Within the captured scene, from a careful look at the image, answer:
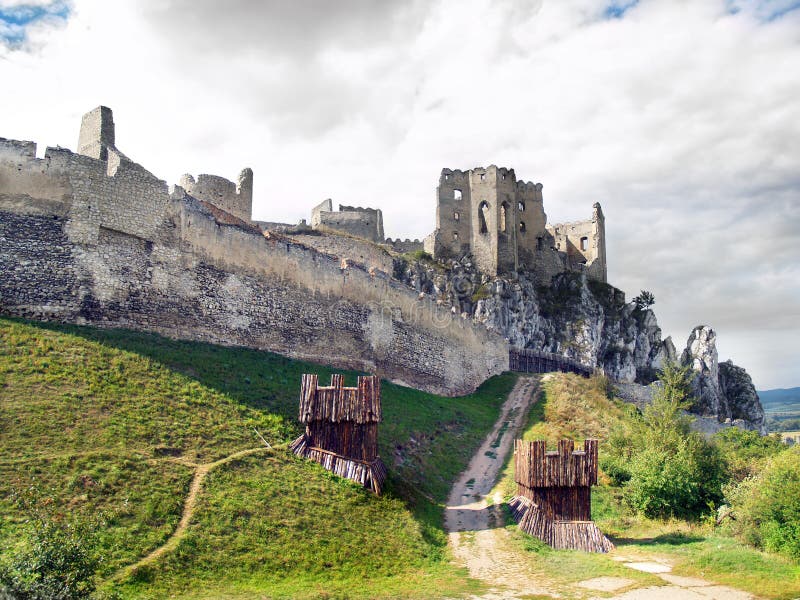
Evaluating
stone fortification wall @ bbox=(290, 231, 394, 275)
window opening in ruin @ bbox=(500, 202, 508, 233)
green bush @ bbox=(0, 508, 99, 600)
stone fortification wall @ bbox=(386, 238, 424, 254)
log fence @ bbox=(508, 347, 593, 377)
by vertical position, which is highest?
window opening in ruin @ bbox=(500, 202, 508, 233)

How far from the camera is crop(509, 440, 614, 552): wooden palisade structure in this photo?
1947cm

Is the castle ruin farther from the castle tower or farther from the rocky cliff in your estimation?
the castle tower

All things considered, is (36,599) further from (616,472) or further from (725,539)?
(616,472)

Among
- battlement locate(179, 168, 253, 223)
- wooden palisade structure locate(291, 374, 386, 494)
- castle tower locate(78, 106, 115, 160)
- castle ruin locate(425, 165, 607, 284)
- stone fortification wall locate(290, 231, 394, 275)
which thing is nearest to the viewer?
wooden palisade structure locate(291, 374, 386, 494)

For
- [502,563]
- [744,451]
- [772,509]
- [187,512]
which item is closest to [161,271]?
[187,512]

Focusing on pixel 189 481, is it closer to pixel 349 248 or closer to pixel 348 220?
pixel 349 248

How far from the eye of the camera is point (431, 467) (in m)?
24.6

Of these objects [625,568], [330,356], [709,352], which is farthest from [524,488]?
[709,352]

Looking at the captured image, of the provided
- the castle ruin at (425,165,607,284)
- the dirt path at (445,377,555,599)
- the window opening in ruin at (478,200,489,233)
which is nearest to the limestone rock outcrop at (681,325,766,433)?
the castle ruin at (425,165,607,284)

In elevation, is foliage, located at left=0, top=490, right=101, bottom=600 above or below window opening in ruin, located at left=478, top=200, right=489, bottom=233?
below

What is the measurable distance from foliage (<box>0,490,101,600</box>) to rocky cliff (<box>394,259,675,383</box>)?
40.3 meters

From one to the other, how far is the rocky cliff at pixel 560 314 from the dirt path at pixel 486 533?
2485cm

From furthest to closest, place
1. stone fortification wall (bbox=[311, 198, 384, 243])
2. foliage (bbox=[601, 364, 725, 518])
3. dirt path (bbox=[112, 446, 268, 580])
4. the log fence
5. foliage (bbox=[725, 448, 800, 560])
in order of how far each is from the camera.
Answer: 1. stone fortification wall (bbox=[311, 198, 384, 243])
2. the log fence
3. foliage (bbox=[601, 364, 725, 518])
4. foliage (bbox=[725, 448, 800, 560])
5. dirt path (bbox=[112, 446, 268, 580])

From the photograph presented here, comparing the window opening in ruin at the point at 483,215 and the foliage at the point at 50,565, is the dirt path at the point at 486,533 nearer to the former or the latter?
the foliage at the point at 50,565
